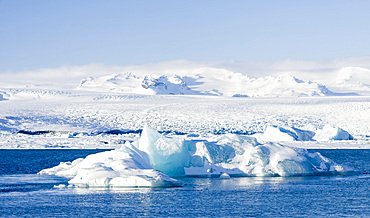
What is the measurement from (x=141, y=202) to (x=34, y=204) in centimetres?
297

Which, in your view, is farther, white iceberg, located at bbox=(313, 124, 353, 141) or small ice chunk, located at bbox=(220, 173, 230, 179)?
white iceberg, located at bbox=(313, 124, 353, 141)

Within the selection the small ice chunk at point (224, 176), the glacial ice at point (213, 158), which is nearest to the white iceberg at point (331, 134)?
the glacial ice at point (213, 158)

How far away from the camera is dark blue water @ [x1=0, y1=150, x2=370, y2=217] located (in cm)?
1563

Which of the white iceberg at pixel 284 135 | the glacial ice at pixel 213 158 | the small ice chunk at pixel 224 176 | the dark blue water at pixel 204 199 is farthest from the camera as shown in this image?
the white iceberg at pixel 284 135

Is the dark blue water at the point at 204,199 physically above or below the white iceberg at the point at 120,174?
below

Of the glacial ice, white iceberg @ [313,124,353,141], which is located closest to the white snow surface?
white iceberg @ [313,124,353,141]

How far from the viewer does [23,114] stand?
57875mm

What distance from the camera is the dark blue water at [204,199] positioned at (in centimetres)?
1563

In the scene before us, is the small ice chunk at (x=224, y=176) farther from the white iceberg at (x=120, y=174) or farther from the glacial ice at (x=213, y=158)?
the white iceberg at (x=120, y=174)

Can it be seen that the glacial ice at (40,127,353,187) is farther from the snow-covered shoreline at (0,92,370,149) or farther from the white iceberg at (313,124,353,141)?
the white iceberg at (313,124,353,141)

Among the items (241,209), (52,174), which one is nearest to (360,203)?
(241,209)

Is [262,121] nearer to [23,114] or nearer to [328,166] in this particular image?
[23,114]

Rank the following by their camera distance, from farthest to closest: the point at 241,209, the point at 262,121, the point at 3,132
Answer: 1. the point at 262,121
2. the point at 3,132
3. the point at 241,209

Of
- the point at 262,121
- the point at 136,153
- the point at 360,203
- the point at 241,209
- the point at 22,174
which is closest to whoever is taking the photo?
the point at 241,209
